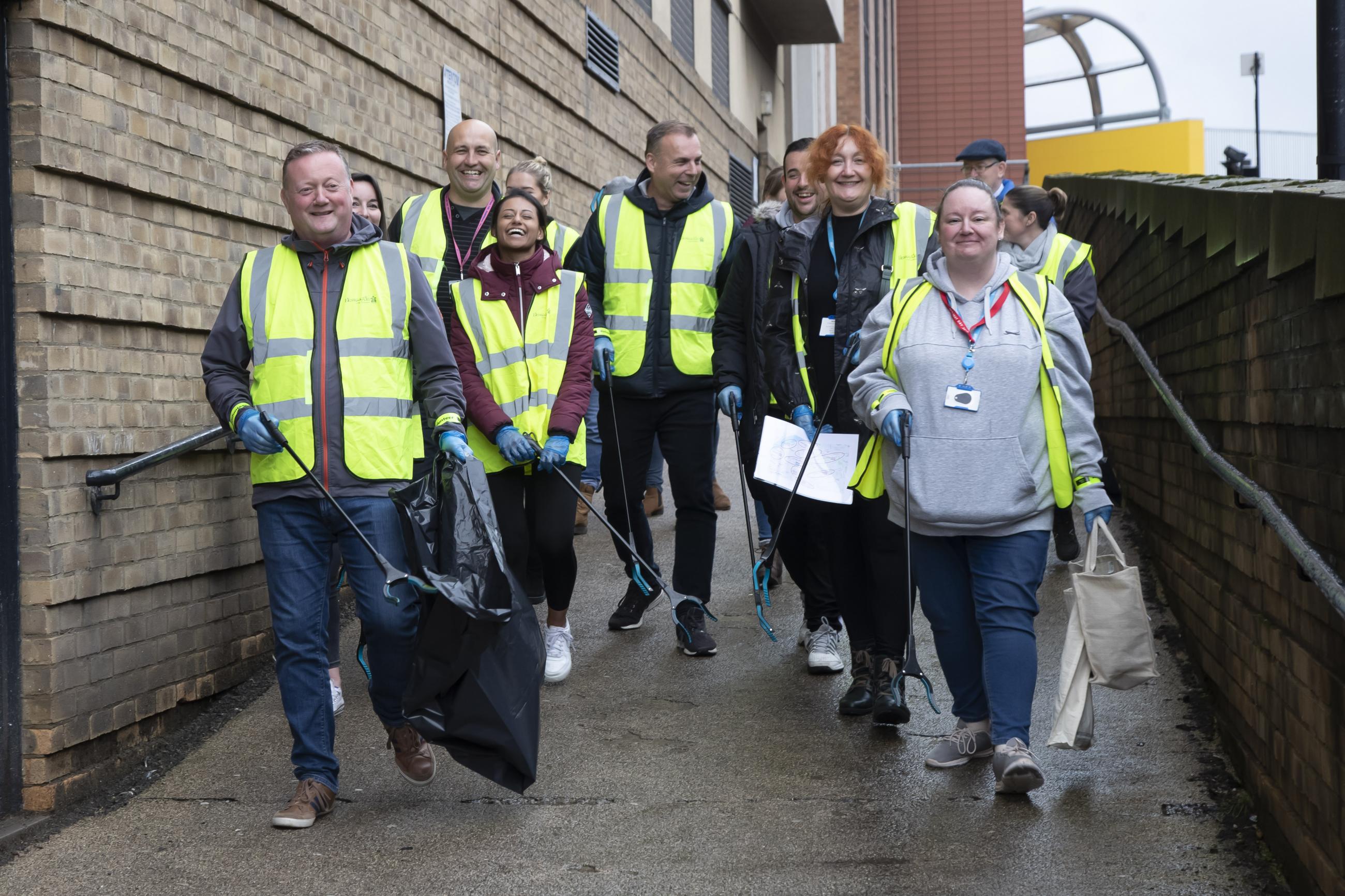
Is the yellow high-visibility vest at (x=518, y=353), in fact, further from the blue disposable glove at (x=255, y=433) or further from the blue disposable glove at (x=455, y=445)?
the blue disposable glove at (x=255, y=433)

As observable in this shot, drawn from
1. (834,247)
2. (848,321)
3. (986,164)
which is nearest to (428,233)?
(834,247)

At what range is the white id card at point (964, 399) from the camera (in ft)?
14.4

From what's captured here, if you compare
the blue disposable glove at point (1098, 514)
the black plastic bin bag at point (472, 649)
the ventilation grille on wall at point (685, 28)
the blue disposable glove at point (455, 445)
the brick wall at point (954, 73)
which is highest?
the brick wall at point (954, 73)

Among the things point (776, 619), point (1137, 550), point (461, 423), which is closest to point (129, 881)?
point (461, 423)

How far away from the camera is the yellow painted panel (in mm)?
34688

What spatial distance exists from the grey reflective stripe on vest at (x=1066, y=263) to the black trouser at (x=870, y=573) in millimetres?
2240

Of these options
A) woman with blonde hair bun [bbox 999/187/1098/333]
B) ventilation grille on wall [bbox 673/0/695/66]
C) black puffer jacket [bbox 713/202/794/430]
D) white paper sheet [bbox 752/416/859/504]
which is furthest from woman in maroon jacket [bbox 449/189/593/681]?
ventilation grille on wall [bbox 673/0/695/66]

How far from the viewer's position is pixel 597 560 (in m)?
8.02

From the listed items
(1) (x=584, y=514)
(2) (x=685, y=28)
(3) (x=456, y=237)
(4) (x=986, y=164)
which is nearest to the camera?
(3) (x=456, y=237)

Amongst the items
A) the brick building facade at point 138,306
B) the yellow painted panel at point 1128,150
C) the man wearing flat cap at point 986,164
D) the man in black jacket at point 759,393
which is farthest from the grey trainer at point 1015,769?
the yellow painted panel at point 1128,150

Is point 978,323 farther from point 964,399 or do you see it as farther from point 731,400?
point 731,400

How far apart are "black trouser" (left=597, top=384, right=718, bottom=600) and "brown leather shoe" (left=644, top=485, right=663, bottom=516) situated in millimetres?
2889

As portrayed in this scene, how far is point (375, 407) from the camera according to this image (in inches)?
171

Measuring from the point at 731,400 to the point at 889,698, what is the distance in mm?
1326
